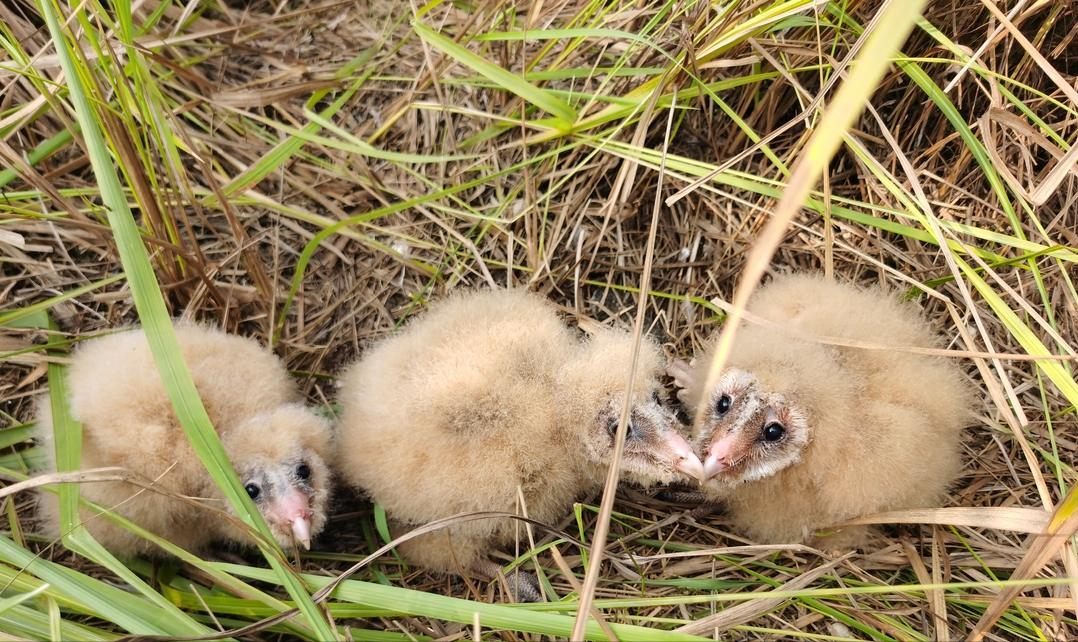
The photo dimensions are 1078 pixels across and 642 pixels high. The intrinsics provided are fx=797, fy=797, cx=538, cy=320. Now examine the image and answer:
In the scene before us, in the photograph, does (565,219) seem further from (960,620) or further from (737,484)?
(960,620)

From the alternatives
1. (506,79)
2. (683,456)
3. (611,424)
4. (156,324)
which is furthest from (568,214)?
(156,324)

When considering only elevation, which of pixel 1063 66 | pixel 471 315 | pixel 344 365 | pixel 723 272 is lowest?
pixel 344 365

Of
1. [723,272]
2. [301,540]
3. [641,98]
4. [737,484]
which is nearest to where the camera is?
[301,540]

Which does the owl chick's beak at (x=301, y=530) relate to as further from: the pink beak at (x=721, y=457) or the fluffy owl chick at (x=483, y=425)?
the pink beak at (x=721, y=457)

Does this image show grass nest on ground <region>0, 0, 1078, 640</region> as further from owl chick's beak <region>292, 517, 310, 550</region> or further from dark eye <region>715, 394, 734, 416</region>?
dark eye <region>715, 394, 734, 416</region>

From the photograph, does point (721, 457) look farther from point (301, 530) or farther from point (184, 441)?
point (184, 441)

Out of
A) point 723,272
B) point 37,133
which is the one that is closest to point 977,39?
point 723,272

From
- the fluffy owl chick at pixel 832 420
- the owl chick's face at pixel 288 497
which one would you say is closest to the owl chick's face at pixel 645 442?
the fluffy owl chick at pixel 832 420
